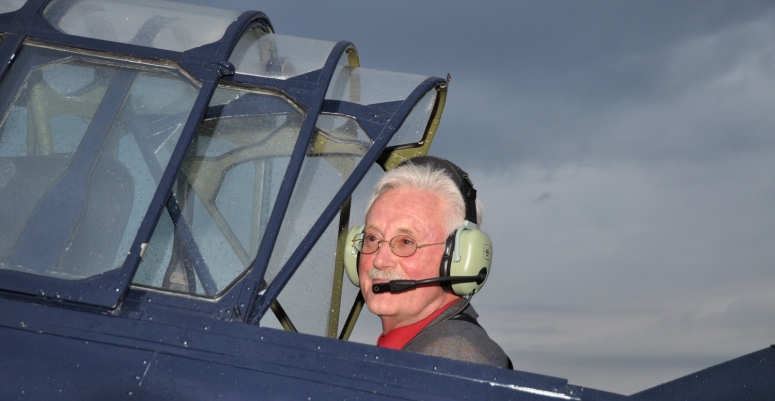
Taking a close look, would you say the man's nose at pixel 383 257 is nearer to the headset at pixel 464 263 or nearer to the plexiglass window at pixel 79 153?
the headset at pixel 464 263

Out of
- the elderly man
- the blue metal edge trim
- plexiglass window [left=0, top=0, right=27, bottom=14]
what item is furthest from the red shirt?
plexiglass window [left=0, top=0, right=27, bottom=14]

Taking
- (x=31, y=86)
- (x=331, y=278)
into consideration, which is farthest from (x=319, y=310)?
(x=31, y=86)

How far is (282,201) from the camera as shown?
2379mm

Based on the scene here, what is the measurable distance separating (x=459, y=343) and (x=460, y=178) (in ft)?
2.30

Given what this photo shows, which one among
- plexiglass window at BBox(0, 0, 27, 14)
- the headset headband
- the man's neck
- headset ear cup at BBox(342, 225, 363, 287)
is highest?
plexiglass window at BBox(0, 0, 27, 14)

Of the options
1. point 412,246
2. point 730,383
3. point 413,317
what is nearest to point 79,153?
point 412,246

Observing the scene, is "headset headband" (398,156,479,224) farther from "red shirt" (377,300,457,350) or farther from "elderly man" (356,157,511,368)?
"red shirt" (377,300,457,350)

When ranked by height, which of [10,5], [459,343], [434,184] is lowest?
[459,343]

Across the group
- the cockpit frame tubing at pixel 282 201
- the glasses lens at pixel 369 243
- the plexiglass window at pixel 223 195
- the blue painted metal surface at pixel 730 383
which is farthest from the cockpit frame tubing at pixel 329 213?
the blue painted metal surface at pixel 730 383

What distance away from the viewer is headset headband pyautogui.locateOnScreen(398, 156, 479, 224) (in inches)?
112

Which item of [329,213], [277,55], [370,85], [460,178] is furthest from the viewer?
[370,85]

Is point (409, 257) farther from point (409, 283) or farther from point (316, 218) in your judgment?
point (316, 218)

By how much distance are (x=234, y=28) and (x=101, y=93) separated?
548 millimetres

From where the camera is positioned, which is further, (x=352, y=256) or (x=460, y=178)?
(x=352, y=256)
